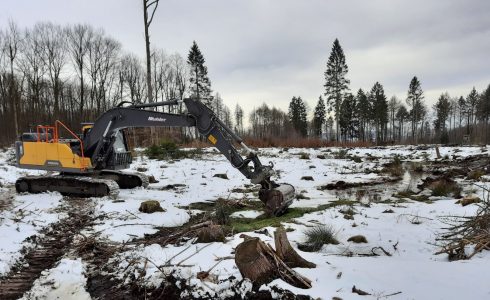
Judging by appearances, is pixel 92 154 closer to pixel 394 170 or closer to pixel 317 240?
pixel 317 240

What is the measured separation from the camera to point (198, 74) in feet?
165

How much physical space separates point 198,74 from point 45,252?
152 ft

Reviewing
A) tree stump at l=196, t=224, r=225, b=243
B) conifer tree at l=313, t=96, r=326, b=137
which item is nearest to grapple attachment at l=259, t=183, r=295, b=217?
tree stump at l=196, t=224, r=225, b=243

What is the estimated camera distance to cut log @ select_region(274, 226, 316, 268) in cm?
448

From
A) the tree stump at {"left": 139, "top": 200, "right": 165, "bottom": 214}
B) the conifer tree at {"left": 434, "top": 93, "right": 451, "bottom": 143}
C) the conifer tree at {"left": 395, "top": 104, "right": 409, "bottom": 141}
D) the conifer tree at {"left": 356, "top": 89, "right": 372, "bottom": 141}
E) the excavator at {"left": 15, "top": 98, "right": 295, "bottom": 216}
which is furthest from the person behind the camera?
the conifer tree at {"left": 395, "top": 104, "right": 409, "bottom": 141}

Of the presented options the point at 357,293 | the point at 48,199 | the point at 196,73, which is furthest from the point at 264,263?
the point at 196,73

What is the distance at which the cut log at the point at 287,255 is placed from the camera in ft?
14.7

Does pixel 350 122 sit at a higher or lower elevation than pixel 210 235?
higher

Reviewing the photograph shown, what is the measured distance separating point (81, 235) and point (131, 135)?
20781mm

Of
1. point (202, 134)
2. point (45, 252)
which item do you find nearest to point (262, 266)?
point (45, 252)

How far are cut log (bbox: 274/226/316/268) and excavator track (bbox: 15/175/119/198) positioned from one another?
23.9 ft

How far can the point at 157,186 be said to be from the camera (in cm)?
1276

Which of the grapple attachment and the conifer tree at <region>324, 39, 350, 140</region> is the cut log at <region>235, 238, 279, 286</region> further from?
the conifer tree at <region>324, 39, 350, 140</region>

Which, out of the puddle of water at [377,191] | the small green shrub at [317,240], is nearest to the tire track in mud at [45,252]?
the small green shrub at [317,240]
